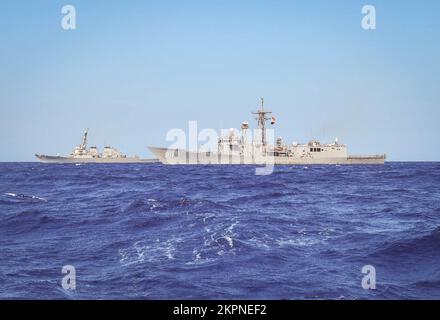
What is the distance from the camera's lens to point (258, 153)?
107 meters

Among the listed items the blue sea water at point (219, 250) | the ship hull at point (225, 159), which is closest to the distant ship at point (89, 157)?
the ship hull at point (225, 159)

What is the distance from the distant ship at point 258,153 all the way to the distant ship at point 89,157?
27.1m

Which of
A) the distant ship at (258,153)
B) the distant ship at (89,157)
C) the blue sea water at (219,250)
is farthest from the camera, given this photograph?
the distant ship at (89,157)

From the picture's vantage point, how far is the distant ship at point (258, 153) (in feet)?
351

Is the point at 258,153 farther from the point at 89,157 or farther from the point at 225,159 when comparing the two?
the point at 89,157

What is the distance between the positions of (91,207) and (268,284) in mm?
16144

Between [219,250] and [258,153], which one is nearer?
[219,250]

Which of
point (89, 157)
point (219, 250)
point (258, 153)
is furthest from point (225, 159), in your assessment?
point (219, 250)

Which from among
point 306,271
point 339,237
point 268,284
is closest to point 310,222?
point 339,237

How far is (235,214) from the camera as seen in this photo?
19.8 m

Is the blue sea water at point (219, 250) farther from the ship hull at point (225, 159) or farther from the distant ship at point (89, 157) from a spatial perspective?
the distant ship at point (89, 157)

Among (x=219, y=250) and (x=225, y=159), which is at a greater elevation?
(x=225, y=159)

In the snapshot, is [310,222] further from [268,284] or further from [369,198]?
[369,198]

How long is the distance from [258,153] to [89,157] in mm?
61982
